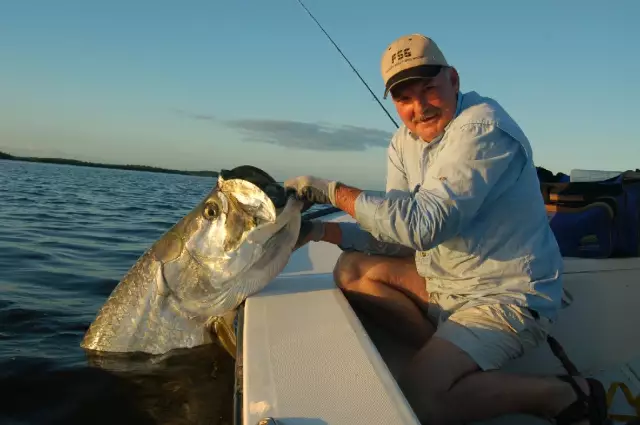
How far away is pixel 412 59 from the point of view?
7.82 ft

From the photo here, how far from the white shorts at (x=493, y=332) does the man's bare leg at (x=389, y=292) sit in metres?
0.45

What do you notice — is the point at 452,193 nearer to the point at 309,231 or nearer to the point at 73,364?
the point at 309,231

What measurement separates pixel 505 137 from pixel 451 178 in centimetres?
29

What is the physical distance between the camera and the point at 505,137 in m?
2.26

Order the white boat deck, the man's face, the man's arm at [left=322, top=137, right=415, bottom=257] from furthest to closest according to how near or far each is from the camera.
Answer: the man's arm at [left=322, top=137, right=415, bottom=257]
the man's face
the white boat deck

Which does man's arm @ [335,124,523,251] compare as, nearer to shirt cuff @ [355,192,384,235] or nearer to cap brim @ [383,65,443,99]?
shirt cuff @ [355,192,384,235]

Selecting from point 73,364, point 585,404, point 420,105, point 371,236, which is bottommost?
point 73,364

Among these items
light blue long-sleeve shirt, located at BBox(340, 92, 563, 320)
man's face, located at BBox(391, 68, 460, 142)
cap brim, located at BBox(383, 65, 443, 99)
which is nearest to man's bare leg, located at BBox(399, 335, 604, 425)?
light blue long-sleeve shirt, located at BBox(340, 92, 563, 320)

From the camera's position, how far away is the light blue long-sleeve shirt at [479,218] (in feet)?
7.17

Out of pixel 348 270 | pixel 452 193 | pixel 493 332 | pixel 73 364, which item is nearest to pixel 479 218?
pixel 452 193

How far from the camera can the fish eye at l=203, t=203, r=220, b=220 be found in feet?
8.83

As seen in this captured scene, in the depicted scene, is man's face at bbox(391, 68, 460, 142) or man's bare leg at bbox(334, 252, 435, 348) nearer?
man's face at bbox(391, 68, 460, 142)

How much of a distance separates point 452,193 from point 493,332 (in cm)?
61

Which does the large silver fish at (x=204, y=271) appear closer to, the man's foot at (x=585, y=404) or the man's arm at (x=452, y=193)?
the man's arm at (x=452, y=193)
